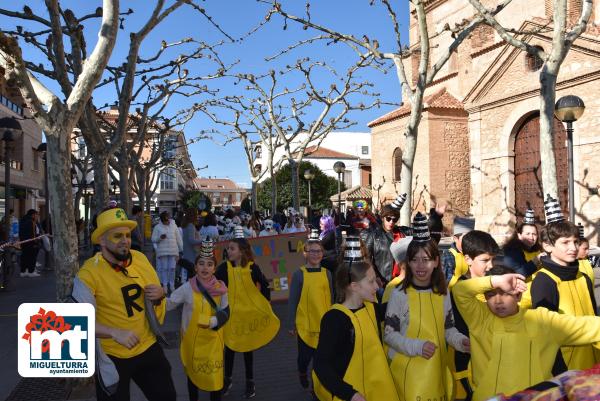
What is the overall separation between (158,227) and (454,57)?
24062 mm

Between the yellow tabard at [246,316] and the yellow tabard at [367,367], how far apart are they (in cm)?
250

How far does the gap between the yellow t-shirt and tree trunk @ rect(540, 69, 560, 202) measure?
25.6 feet

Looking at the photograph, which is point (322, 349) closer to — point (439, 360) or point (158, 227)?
point (439, 360)

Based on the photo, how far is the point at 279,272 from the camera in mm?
10211

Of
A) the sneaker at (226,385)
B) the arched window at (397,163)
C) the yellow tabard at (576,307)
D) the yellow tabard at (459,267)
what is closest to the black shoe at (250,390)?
the sneaker at (226,385)

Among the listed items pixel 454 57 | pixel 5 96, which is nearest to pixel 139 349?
pixel 5 96

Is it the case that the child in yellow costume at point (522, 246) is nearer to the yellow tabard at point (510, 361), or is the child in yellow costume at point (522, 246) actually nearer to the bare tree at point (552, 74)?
the yellow tabard at point (510, 361)

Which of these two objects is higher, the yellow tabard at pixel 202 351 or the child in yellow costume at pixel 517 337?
the child in yellow costume at pixel 517 337

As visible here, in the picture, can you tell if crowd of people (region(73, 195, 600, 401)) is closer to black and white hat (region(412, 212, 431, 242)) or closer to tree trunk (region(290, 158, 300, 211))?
black and white hat (region(412, 212, 431, 242))

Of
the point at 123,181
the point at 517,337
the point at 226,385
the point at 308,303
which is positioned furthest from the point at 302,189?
the point at 517,337

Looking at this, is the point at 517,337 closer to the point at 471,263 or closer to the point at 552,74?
the point at 471,263

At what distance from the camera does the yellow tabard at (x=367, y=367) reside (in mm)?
3094

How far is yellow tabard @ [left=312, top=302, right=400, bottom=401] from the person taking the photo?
3.09 m

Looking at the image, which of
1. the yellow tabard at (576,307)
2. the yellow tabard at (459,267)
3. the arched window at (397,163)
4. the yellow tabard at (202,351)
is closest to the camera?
the yellow tabard at (576,307)
